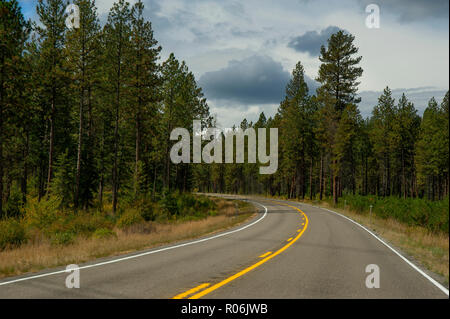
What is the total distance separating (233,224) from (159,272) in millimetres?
12999

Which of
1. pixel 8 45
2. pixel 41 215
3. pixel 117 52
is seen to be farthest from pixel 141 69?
pixel 41 215

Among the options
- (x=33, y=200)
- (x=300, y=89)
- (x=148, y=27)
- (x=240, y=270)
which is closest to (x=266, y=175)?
(x=300, y=89)

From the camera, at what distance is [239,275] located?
754 cm

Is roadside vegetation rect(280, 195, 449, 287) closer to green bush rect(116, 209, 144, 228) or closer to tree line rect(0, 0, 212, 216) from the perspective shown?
green bush rect(116, 209, 144, 228)

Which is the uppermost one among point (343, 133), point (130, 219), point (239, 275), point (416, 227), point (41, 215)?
point (343, 133)

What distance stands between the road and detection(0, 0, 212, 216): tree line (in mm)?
15901

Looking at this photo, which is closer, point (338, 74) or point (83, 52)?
point (83, 52)

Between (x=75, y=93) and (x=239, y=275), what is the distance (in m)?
24.7

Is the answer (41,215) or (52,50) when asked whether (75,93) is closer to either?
(52,50)

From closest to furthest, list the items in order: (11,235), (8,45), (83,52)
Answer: (11,235) < (8,45) < (83,52)

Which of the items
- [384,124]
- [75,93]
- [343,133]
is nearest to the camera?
[75,93]

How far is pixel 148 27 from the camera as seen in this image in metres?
27.6
